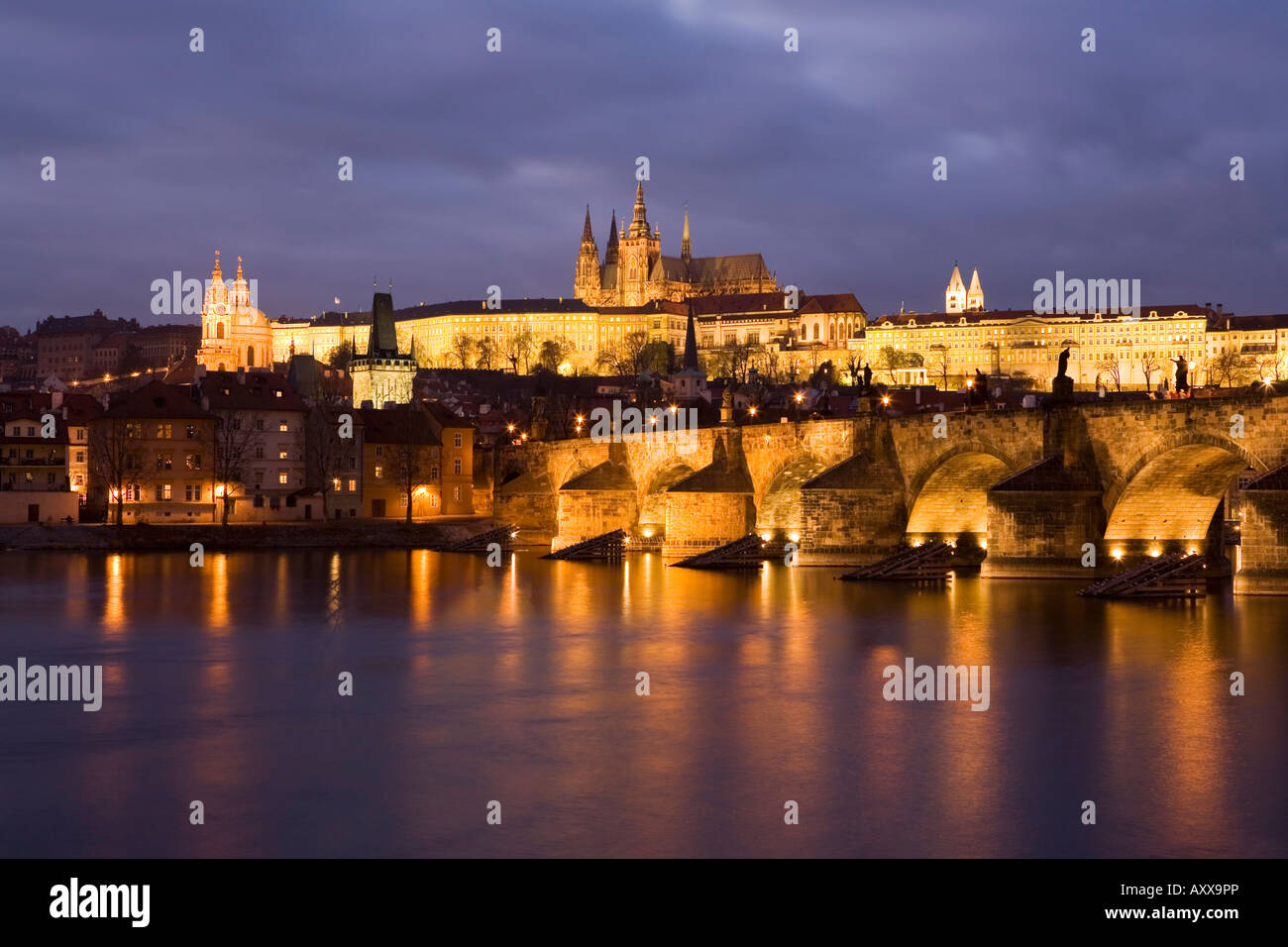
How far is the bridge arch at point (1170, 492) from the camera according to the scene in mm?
37719

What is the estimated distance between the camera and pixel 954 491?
4716 centimetres

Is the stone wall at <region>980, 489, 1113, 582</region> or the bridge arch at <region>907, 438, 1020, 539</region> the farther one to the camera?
the bridge arch at <region>907, 438, 1020, 539</region>

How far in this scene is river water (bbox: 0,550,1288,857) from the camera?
16.5 metres

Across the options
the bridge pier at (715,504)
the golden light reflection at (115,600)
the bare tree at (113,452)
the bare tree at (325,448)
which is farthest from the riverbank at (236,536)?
the bridge pier at (715,504)

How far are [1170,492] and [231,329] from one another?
5835 inches

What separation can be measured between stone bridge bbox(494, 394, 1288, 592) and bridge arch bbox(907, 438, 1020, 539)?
0.05 metres

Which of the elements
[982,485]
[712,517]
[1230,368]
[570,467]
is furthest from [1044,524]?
[1230,368]

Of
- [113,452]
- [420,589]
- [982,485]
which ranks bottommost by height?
[420,589]

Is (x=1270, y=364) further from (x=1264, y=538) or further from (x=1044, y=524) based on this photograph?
(x=1264, y=538)

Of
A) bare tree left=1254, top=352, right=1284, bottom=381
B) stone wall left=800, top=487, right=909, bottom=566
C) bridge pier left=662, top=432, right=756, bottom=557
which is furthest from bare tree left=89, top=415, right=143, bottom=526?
bare tree left=1254, top=352, right=1284, bottom=381

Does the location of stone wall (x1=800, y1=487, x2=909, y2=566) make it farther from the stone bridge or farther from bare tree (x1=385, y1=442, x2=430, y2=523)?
bare tree (x1=385, y1=442, x2=430, y2=523)
